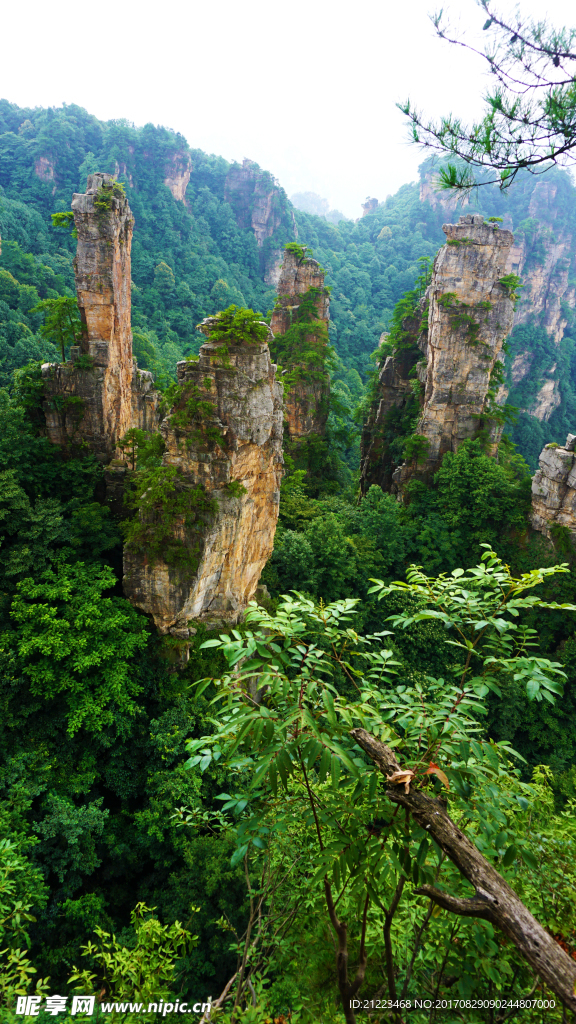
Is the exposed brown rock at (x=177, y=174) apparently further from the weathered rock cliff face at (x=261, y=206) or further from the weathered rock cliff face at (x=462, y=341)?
the weathered rock cliff face at (x=462, y=341)

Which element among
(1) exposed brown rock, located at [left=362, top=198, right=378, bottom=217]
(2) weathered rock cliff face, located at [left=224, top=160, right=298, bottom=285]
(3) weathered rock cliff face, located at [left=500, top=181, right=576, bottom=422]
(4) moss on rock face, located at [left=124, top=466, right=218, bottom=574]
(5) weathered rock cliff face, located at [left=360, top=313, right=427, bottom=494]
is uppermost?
(1) exposed brown rock, located at [left=362, top=198, right=378, bottom=217]

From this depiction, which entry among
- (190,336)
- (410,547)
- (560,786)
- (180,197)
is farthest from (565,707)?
(180,197)

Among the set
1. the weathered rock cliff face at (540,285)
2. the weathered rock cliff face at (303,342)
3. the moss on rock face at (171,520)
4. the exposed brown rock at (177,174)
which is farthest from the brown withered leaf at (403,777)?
the exposed brown rock at (177,174)

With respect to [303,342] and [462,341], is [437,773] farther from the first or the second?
[303,342]

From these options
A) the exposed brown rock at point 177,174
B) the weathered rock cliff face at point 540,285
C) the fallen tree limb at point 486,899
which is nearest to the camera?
the fallen tree limb at point 486,899

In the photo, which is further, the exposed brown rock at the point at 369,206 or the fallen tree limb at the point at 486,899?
the exposed brown rock at the point at 369,206

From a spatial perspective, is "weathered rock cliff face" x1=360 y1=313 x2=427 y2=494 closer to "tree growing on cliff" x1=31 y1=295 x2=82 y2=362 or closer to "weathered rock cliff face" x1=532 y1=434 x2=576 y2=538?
"weathered rock cliff face" x1=532 y1=434 x2=576 y2=538

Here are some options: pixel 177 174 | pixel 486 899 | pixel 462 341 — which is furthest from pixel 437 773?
pixel 177 174

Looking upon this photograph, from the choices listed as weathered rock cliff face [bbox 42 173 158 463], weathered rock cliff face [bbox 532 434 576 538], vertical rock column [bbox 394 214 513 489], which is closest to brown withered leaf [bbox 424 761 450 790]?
weathered rock cliff face [bbox 42 173 158 463]
